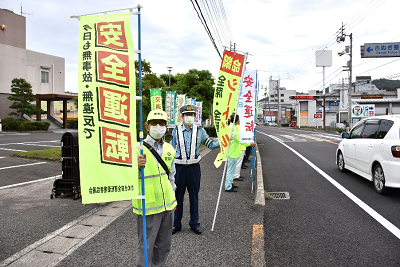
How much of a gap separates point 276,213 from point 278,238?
4.13 feet

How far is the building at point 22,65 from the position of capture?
36.7 metres

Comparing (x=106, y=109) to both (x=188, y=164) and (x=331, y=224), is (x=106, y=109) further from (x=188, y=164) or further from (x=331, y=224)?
(x=331, y=224)

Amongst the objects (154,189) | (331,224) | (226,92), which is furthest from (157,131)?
(331,224)

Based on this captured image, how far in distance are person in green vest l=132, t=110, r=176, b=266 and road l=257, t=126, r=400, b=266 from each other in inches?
54.5

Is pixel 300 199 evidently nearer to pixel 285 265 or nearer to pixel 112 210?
pixel 285 265

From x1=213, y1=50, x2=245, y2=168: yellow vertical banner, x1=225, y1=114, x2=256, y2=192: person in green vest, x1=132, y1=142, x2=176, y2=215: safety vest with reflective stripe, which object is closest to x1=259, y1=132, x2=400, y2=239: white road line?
x1=225, y1=114, x2=256, y2=192: person in green vest

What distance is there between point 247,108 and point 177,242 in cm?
474

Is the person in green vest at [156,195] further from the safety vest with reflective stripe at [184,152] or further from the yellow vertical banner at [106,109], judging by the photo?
the safety vest with reflective stripe at [184,152]

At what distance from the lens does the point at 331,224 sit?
5043mm

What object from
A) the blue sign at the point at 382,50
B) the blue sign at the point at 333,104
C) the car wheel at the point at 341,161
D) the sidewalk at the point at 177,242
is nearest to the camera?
the sidewalk at the point at 177,242

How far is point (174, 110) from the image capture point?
19531 millimetres

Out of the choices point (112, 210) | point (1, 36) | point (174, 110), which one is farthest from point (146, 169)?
point (1, 36)

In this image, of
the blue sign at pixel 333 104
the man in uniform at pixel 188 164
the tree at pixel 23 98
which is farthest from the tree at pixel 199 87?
the blue sign at pixel 333 104

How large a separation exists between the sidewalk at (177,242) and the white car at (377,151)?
2.96 meters
